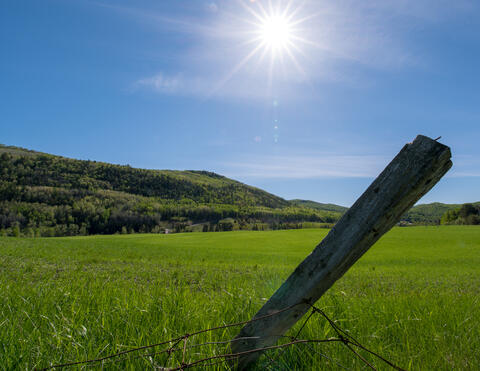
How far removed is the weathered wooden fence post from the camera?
1395 millimetres

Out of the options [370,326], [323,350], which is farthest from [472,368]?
[323,350]

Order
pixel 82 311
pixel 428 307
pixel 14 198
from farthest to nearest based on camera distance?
pixel 14 198 → pixel 428 307 → pixel 82 311

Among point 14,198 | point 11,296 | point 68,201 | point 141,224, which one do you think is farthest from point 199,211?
point 11,296

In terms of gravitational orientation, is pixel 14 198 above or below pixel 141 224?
above

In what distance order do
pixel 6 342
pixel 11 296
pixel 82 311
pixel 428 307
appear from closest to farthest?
pixel 6 342, pixel 82 311, pixel 11 296, pixel 428 307

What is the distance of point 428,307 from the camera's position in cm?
398

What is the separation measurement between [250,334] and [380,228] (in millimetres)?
1153

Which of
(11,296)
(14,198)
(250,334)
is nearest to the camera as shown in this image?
(250,334)

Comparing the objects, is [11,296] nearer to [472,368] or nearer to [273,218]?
[472,368]

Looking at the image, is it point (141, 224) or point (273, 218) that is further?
point (273, 218)

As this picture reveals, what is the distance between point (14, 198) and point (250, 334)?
204253 mm

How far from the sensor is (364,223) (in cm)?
150

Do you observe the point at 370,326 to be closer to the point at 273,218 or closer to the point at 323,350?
the point at 323,350

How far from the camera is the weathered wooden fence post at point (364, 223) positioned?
1395mm
